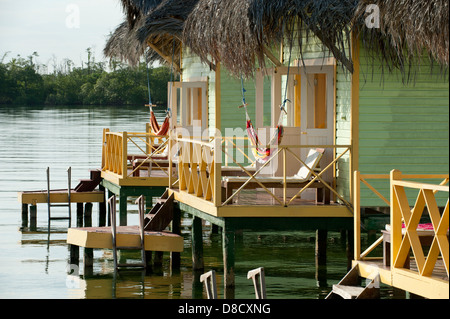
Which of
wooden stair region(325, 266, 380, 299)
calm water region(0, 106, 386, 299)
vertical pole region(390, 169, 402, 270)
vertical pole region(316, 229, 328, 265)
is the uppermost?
vertical pole region(390, 169, 402, 270)

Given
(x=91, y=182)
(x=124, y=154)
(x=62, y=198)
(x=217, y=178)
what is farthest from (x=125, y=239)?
(x=91, y=182)

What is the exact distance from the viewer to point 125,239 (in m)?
12.0

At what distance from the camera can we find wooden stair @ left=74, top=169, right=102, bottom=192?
18.4 metres

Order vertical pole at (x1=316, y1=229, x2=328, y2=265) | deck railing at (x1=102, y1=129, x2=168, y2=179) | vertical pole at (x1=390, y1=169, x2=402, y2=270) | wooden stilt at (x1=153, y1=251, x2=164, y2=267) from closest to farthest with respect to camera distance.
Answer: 1. vertical pole at (x1=390, y1=169, x2=402, y2=270)
2. vertical pole at (x1=316, y1=229, x2=328, y2=265)
3. wooden stilt at (x1=153, y1=251, x2=164, y2=267)
4. deck railing at (x1=102, y1=129, x2=168, y2=179)

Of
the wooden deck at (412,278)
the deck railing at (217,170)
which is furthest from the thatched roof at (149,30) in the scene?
the wooden deck at (412,278)

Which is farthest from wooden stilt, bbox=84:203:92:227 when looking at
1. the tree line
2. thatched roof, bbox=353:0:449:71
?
the tree line

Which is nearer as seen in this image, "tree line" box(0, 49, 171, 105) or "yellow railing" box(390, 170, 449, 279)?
"yellow railing" box(390, 170, 449, 279)

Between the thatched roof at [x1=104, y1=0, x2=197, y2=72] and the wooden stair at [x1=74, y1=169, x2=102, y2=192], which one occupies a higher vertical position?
the thatched roof at [x1=104, y1=0, x2=197, y2=72]

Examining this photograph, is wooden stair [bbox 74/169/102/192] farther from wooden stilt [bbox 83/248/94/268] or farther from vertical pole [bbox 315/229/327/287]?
vertical pole [bbox 315/229/327/287]

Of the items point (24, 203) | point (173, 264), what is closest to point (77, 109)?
point (24, 203)

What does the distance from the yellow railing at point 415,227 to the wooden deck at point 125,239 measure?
4607 millimetres

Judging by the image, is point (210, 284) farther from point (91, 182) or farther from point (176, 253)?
point (91, 182)

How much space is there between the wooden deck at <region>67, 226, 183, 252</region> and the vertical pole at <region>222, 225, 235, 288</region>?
115cm

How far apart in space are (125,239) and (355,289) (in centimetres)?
454
